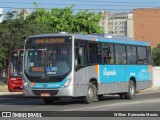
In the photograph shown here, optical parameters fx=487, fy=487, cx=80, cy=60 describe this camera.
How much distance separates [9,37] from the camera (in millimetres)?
39312

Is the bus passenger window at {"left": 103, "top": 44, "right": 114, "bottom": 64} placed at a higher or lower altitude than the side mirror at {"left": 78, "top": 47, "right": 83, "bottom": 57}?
lower

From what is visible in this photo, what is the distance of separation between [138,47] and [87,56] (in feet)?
21.8

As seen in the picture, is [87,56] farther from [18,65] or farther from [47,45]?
[18,65]

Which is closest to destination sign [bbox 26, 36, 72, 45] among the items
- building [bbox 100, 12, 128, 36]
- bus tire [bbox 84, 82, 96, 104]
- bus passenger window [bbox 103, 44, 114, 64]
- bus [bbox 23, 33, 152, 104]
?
bus [bbox 23, 33, 152, 104]

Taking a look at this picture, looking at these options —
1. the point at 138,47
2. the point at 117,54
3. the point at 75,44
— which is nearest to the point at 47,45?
the point at 75,44

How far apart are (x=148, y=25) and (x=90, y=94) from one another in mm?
106264

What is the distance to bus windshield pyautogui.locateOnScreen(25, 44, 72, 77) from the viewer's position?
20.7 meters

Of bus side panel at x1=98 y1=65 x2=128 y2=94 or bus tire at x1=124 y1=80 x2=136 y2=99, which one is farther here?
bus tire at x1=124 y1=80 x2=136 y2=99

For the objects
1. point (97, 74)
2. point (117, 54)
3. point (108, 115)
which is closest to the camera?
point (108, 115)

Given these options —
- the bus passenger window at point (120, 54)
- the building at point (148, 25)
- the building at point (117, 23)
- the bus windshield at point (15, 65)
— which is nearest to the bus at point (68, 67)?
the bus passenger window at point (120, 54)

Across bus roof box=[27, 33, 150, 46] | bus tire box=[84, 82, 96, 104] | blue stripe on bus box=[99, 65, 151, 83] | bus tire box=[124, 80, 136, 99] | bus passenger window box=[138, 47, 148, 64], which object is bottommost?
bus tire box=[124, 80, 136, 99]

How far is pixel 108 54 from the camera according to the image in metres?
24.0

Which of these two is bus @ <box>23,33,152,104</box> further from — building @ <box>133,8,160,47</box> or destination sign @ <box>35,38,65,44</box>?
building @ <box>133,8,160,47</box>

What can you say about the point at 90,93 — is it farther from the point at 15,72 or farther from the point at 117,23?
the point at 117,23
